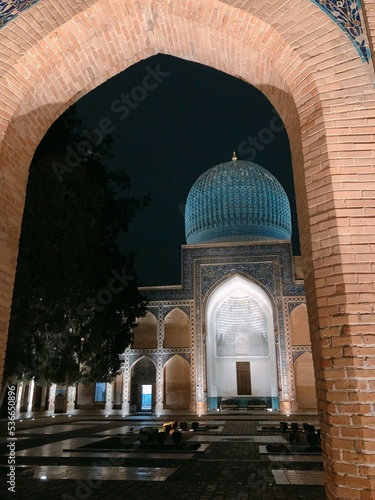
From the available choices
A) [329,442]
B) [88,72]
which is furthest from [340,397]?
[88,72]

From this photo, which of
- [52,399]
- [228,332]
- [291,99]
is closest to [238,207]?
[228,332]

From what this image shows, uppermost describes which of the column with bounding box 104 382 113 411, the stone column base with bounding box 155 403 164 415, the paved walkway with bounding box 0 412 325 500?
the column with bounding box 104 382 113 411

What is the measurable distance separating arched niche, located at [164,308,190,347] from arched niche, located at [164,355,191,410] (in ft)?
1.95

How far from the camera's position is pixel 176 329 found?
17.5 meters

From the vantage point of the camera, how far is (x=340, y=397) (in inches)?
89.6

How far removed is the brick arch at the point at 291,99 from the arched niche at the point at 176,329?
14.1 m

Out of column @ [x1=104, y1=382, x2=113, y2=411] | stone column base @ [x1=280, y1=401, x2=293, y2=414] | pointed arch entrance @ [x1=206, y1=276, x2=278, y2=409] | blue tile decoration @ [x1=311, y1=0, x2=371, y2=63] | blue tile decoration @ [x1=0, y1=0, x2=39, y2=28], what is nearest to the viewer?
blue tile decoration @ [x1=311, y1=0, x2=371, y2=63]

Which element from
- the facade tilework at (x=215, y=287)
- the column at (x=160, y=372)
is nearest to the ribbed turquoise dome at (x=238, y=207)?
the facade tilework at (x=215, y=287)

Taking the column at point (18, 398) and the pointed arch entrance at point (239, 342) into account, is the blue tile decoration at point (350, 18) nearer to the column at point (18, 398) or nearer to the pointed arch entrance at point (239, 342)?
the pointed arch entrance at point (239, 342)

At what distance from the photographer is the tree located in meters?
6.87

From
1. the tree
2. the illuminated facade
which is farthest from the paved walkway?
the illuminated facade

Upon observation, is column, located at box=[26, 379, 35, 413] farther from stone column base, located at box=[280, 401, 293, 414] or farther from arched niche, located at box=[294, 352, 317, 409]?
arched niche, located at box=[294, 352, 317, 409]

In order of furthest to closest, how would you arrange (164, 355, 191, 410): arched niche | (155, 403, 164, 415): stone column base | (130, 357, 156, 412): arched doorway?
1. (130, 357, 156, 412): arched doorway
2. (164, 355, 191, 410): arched niche
3. (155, 403, 164, 415): stone column base

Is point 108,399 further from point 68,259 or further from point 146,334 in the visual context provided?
point 68,259
